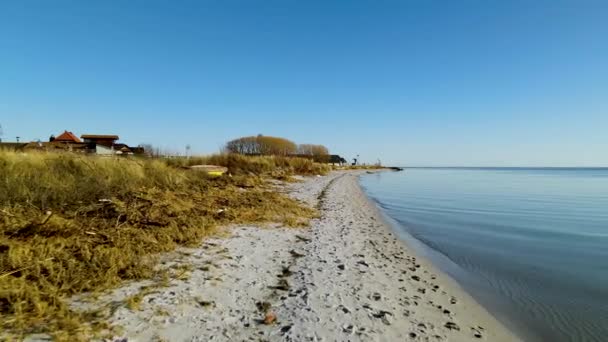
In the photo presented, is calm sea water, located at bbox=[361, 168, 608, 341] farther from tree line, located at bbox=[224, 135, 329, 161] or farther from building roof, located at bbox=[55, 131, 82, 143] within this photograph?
tree line, located at bbox=[224, 135, 329, 161]

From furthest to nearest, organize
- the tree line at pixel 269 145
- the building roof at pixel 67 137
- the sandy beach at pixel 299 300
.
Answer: the tree line at pixel 269 145
the building roof at pixel 67 137
the sandy beach at pixel 299 300

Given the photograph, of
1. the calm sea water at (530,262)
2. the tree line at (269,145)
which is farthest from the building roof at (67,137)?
the calm sea water at (530,262)

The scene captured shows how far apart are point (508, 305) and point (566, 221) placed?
8770 millimetres

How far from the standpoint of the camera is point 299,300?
3.37 metres

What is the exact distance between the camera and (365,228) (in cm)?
787

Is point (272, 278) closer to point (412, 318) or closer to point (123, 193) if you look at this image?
point (412, 318)

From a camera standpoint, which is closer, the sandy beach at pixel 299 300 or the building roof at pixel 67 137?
the sandy beach at pixel 299 300

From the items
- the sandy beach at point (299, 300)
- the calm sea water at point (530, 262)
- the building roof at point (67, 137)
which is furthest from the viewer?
the building roof at point (67, 137)

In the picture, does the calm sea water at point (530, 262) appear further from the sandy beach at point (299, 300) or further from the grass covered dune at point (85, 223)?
the grass covered dune at point (85, 223)

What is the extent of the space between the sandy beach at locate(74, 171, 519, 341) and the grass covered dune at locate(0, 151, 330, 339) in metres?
0.32

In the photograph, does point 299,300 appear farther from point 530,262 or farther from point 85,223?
point 530,262

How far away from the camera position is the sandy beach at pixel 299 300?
2707 millimetres

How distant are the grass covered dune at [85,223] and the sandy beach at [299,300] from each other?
0.32 m

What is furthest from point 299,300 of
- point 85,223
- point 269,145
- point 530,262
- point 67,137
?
→ point 269,145
